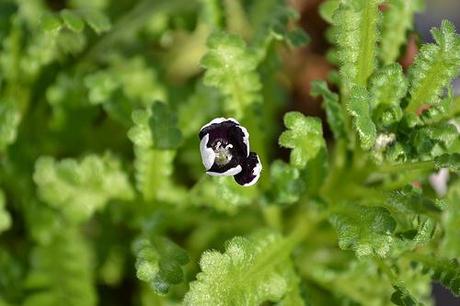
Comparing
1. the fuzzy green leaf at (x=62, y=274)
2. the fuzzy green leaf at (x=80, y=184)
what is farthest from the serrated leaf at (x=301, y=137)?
the fuzzy green leaf at (x=62, y=274)

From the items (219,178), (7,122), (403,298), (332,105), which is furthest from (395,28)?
(7,122)

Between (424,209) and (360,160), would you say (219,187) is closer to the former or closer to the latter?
(360,160)

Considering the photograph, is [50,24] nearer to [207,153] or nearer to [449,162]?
[207,153]

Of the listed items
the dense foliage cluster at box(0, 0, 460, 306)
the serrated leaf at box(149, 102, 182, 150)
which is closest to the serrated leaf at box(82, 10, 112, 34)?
the dense foliage cluster at box(0, 0, 460, 306)

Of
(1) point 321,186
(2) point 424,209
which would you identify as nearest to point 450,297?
(1) point 321,186

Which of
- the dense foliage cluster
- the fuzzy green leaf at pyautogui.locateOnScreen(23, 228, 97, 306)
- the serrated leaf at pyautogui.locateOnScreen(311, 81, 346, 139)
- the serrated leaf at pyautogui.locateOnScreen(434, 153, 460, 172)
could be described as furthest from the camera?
the fuzzy green leaf at pyautogui.locateOnScreen(23, 228, 97, 306)

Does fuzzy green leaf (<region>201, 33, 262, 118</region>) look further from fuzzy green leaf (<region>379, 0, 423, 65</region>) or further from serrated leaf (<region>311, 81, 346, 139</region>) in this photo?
fuzzy green leaf (<region>379, 0, 423, 65</region>)

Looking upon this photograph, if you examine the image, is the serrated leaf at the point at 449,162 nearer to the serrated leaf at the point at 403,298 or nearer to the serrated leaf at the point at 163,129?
the serrated leaf at the point at 403,298
